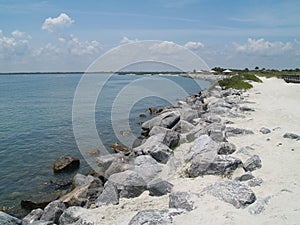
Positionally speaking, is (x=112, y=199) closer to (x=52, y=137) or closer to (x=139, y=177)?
(x=139, y=177)

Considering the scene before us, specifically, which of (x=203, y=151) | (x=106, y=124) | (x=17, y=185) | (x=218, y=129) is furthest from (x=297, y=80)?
(x=17, y=185)

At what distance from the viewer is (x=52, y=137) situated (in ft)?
55.0

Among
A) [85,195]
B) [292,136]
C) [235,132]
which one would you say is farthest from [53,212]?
[292,136]

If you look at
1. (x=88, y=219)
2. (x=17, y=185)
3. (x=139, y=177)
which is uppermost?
(x=139, y=177)

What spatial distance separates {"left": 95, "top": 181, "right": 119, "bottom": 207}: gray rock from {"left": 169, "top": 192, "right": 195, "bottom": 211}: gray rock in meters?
1.71

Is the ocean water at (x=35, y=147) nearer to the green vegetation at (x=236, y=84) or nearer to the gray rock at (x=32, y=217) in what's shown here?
the gray rock at (x=32, y=217)

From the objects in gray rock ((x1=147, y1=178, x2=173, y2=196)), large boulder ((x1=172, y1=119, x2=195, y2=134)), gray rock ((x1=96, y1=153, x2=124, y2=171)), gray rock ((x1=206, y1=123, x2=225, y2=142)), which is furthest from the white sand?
large boulder ((x1=172, y1=119, x2=195, y2=134))

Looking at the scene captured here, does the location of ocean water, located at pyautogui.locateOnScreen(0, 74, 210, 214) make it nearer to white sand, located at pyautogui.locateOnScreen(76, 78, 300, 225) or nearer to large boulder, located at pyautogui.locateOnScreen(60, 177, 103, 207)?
large boulder, located at pyautogui.locateOnScreen(60, 177, 103, 207)

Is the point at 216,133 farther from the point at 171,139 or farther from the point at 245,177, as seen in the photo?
the point at 245,177

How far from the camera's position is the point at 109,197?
7.08 m

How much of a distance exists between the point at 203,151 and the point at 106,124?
42.4 feet

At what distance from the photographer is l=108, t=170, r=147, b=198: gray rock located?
728 cm

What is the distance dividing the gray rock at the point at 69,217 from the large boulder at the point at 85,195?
65 cm

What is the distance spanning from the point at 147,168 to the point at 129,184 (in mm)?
1287
